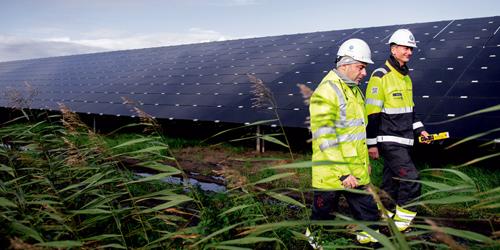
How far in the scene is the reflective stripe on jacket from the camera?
13.7ft

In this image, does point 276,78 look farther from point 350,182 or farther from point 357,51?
point 350,182

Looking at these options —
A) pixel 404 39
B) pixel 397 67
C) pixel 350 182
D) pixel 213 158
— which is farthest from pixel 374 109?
pixel 213 158

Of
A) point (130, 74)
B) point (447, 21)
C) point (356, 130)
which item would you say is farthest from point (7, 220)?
point (130, 74)

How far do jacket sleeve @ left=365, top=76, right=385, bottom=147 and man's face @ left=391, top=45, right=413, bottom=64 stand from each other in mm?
302

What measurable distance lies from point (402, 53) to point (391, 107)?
1.94 ft

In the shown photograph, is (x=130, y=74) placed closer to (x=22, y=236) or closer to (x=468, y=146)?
(x=468, y=146)

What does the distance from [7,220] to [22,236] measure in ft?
0.47

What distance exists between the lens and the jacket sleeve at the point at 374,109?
4.19 m

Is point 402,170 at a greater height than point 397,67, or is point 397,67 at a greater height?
point 397,67

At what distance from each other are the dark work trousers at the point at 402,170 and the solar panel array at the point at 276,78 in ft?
6.35

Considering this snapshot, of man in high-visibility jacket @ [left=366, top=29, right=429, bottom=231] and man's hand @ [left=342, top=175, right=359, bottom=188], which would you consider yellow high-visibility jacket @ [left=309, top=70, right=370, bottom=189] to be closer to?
man's hand @ [left=342, top=175, right=359, bottom=188]

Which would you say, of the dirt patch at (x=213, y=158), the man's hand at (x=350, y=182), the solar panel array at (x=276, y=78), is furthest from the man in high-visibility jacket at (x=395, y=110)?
the dirt patch at (x=213, y=158)

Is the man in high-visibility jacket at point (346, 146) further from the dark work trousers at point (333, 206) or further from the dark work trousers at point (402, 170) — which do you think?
the dark work trousers at point (402, 170)

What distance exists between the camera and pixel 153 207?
133 inches
